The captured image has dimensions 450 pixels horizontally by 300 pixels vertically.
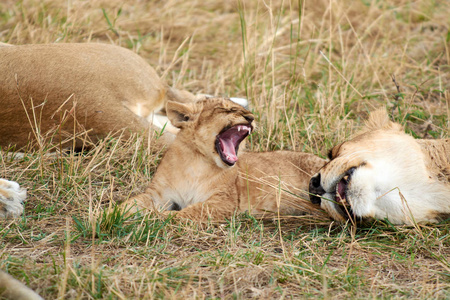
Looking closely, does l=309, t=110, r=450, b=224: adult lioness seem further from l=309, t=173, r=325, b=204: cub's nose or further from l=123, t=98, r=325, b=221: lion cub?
l=123, t=98, r=325, b=221: lion cub

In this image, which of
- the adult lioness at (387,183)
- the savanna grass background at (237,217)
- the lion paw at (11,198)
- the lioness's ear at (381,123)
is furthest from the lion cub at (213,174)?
the lion paw at (11,198)

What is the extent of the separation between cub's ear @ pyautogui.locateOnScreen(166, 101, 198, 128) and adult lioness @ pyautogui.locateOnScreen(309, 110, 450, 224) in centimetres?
81

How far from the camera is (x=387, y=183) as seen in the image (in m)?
3.01

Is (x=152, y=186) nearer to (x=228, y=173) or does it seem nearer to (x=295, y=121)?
(x=228, y=173)

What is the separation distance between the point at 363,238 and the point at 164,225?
40.4 inches

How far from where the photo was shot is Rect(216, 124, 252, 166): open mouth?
130 inches

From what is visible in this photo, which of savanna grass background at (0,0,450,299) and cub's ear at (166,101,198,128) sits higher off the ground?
cub's ear at (166,101,198,128)

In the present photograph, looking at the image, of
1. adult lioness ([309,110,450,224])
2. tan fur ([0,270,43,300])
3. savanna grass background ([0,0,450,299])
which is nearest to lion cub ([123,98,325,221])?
savanna grass background ([0,0,450,299])

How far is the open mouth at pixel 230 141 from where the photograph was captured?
3308 mm

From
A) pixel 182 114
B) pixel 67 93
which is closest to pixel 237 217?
pixel 182 114

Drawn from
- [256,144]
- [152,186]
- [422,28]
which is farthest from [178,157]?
[422,28]

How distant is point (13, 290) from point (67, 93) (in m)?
1.93

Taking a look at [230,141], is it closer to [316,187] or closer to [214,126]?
[214,126]

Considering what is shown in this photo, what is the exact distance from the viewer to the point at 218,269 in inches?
105
